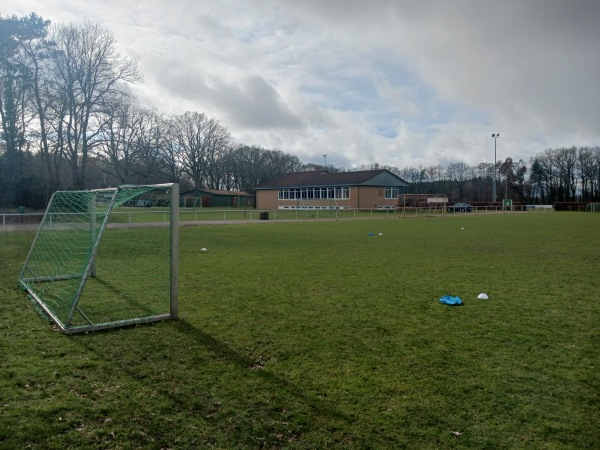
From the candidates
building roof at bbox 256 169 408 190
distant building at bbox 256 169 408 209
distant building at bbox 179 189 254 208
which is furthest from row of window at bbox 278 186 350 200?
distant building at bbox 179 189 254 208

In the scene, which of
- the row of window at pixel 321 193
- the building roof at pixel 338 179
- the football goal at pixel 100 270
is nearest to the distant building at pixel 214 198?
the building roof at pixel 338 179

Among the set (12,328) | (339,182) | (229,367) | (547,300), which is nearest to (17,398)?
(229,367)

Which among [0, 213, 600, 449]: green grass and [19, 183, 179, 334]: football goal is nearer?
[0, 213, 600, 449]: green grass

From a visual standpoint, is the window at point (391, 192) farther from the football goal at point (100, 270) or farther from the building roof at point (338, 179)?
the football goal at point (100, 270)

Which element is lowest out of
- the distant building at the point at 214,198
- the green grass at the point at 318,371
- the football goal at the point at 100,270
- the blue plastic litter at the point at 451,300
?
the green grass at the point at 318,371

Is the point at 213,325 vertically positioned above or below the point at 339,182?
below

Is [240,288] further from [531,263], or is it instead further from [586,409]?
[531,263]

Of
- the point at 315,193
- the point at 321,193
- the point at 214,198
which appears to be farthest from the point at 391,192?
the point at 214,198

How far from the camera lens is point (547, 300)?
743cm

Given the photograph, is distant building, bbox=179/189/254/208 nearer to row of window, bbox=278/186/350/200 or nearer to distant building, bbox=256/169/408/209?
distant building, bbox=256/169/408/209

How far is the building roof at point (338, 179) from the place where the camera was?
2069 inches

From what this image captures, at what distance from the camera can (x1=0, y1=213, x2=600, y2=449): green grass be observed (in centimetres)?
332

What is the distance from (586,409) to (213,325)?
14.3 ft

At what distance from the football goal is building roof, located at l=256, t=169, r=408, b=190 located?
40.0 m
